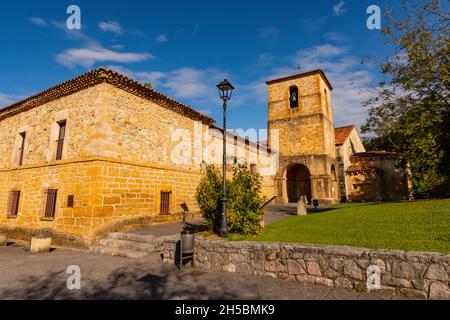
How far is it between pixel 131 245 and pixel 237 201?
141 inches

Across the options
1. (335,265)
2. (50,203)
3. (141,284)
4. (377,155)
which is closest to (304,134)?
(377,155)

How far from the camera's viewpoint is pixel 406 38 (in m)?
12.1

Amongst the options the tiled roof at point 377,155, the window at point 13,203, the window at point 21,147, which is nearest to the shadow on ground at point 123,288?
the window at point 13,203

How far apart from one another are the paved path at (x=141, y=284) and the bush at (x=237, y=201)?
6.19 feet

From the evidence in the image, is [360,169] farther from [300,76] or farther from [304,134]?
[300,76]

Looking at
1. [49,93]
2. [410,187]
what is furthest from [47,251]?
[410,187]

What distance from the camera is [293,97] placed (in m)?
23.1

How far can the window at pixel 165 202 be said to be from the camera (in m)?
11.3

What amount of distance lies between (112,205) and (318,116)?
715 inches

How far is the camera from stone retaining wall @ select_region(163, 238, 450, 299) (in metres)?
3.95

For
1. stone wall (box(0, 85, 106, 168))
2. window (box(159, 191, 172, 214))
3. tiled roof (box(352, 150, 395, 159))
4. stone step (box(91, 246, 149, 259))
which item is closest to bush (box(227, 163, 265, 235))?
stone step (box(91, 246, 149, 259))

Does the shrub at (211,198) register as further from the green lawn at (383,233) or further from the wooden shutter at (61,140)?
the wooden shutter at (61,140)

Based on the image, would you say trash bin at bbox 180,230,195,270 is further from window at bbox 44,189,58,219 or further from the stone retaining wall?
window at bbox 44,189,58,219
